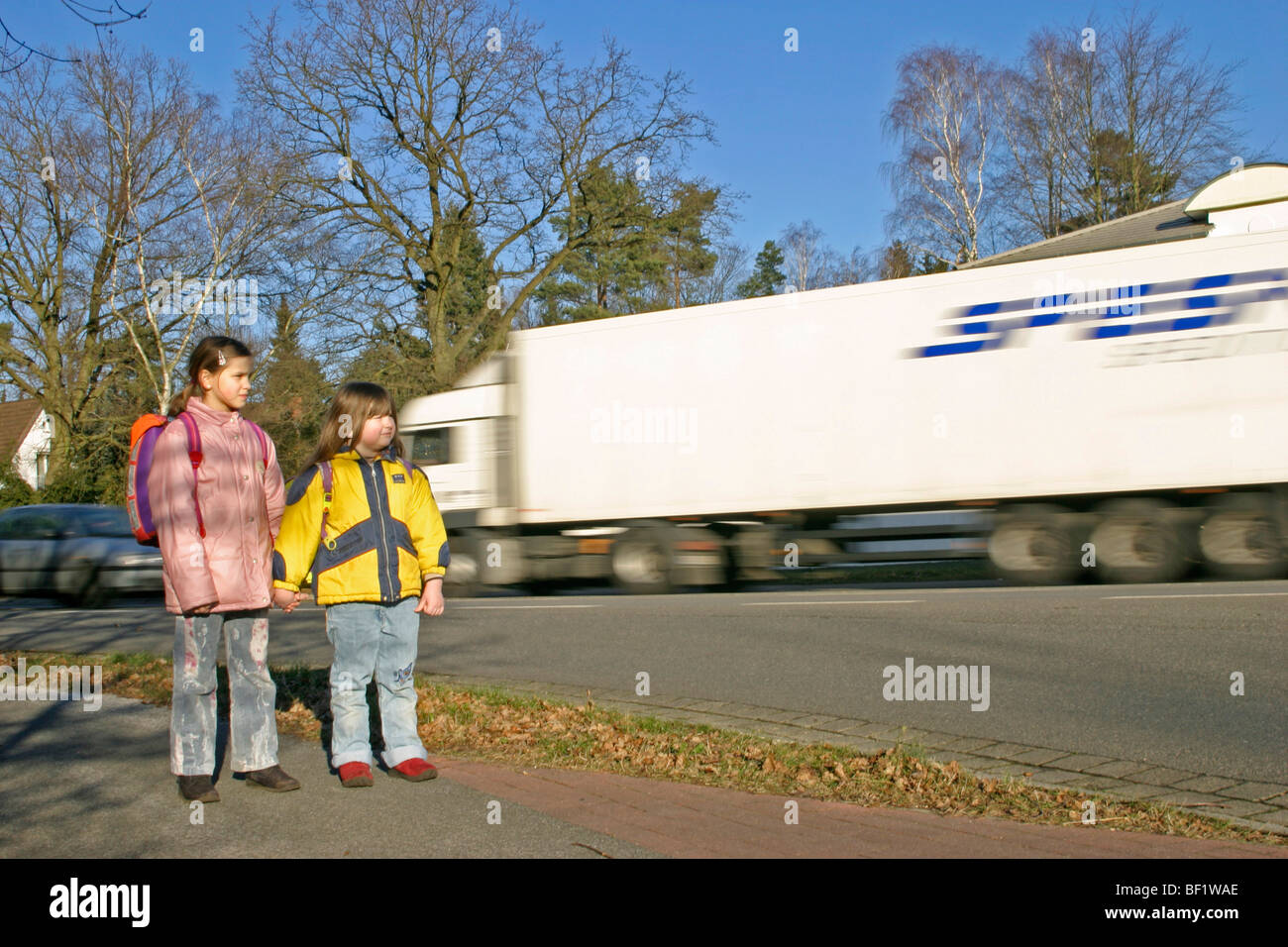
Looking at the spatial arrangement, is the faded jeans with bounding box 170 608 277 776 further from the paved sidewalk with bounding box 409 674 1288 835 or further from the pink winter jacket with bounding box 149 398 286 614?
the paved sidewalk with bounding box 409 674 1288 835

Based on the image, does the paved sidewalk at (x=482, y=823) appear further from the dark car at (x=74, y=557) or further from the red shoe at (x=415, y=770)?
the dark car at (x=74, y=557)

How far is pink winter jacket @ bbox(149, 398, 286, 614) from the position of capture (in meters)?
4.47

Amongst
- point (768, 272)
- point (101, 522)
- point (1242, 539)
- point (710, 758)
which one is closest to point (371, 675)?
point (710, 758)

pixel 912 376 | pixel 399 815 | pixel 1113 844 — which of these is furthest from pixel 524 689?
pixel 912 376

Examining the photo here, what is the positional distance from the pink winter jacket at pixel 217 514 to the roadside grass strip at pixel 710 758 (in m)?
1.50

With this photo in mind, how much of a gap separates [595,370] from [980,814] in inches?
454

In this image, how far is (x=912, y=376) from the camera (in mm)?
13883

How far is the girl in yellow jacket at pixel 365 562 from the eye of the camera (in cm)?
482

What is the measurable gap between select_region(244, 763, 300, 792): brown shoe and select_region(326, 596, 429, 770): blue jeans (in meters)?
0.20

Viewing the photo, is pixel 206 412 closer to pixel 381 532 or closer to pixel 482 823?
pixel 381 532

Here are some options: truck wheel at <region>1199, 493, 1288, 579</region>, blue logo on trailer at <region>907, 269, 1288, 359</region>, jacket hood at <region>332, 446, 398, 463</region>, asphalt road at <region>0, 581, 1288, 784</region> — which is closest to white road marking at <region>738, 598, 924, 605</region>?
asphalt road at <region>0, 581, 1288, 784</region>

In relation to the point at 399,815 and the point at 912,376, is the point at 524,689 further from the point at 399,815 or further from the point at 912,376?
the point at 912,376

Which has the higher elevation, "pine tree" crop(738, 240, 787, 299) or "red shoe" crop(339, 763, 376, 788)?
"pine tree" crop(738, 240, 787, 299)

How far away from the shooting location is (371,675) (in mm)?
4973
